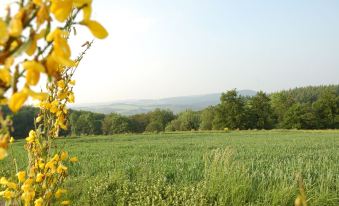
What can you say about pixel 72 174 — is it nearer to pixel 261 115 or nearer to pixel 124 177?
pixel 124 177

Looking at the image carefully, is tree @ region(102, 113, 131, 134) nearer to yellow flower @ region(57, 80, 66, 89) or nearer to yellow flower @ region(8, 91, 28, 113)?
yellow flower @ region(57, 80, 66, 89)

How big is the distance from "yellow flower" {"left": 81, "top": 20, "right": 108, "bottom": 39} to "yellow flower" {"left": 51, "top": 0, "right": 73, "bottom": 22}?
6 cm

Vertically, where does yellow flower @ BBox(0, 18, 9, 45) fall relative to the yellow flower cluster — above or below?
above

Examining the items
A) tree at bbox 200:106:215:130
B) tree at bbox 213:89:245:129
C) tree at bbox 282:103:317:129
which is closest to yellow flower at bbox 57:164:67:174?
tree at bbox 213:89:245:129

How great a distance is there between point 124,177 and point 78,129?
2565 inches

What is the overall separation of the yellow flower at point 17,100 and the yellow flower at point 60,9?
0.62 feet

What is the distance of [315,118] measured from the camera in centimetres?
5394

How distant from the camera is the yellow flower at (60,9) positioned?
89 centimetres

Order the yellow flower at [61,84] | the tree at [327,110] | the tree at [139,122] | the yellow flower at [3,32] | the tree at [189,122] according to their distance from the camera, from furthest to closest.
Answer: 1. the tree at [139,122]
2. the tree at [189,122]
3. the tree at [327,110]
4. the yellow flower at [61,84]
5. the yellow flower at [3,32]

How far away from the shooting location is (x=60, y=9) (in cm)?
90

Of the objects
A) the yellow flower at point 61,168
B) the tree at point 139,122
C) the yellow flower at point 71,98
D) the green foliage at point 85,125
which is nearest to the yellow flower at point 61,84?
the yellow flower at point 71,98

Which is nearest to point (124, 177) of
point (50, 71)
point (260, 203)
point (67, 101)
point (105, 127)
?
point (260, 203)

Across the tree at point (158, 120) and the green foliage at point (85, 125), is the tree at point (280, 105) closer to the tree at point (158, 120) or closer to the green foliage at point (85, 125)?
the tree at point (158, 120)

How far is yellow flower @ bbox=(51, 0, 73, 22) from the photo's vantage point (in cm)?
89
